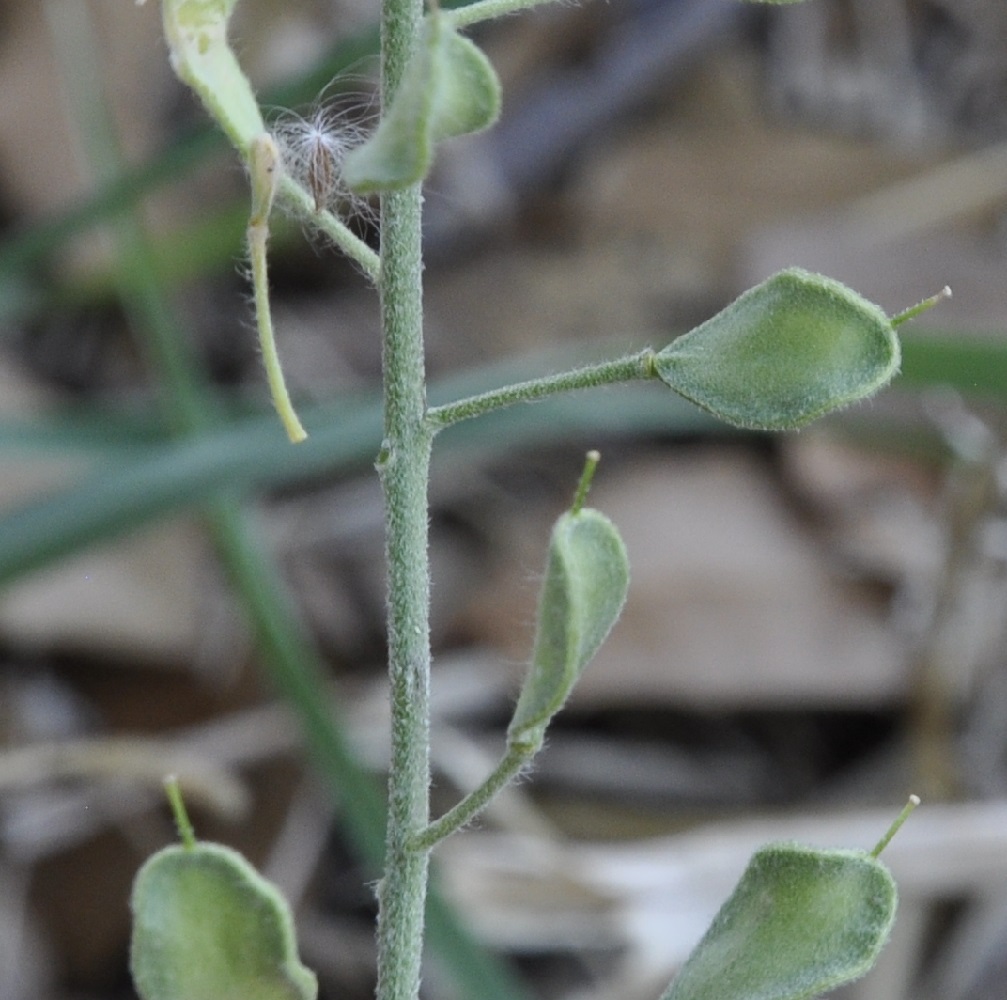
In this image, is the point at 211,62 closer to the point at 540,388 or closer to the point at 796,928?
the point at 540,388

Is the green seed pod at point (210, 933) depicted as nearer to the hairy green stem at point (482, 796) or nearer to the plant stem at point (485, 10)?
the hairy green stem at point (482, 796)

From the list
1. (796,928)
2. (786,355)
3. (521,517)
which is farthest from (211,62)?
(521,517)

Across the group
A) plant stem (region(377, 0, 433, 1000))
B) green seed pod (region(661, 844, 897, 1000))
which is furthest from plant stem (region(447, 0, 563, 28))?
green seed pod (region(661, 844, 897, 1000))

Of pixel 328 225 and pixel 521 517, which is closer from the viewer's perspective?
pixel 328 225

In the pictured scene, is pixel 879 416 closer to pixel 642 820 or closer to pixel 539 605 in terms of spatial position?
pixel 642 820

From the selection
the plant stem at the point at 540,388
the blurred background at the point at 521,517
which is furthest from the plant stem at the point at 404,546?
the blurred background at the point at 521,517

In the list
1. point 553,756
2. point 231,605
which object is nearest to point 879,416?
point 553,756

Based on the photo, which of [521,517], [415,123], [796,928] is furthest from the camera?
[521,517]
